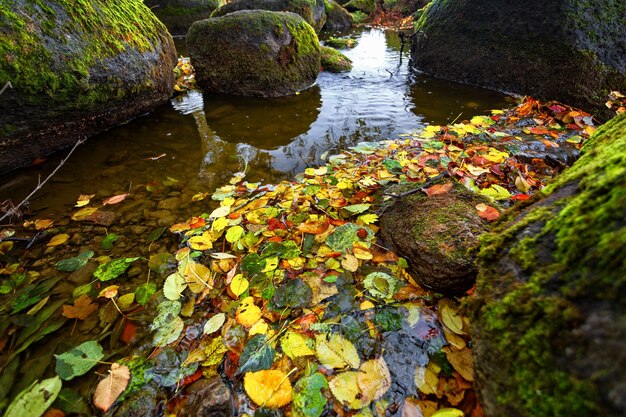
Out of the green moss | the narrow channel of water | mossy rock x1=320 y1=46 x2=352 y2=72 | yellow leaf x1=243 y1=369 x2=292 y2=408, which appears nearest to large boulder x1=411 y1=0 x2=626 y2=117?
the narrow channel of water

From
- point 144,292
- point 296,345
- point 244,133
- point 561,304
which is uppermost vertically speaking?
point 561,304

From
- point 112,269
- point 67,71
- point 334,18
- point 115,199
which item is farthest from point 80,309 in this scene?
point 334,18

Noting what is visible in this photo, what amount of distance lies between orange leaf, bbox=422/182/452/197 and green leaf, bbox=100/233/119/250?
2.57 m

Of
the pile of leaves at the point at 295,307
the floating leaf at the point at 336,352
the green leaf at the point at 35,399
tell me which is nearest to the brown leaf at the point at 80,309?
the pile of leaves at the point at 295,307

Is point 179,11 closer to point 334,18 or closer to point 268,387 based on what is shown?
point 334,18

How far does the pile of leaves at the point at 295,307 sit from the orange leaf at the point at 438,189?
0.01m

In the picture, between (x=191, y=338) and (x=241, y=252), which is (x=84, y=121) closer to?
(x=241, y=252)

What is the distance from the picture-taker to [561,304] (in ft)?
2.72

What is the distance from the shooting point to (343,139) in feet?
14.3

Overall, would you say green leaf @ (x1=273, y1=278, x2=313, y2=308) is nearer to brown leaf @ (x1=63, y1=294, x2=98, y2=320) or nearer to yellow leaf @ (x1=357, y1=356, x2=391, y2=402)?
yellow leaf @ (x1=357, y1=356, x2=391, y2=402)

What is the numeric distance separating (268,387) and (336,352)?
0.38m

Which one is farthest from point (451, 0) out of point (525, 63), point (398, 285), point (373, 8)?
point (373, 8)

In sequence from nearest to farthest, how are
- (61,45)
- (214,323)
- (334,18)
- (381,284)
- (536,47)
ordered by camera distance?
(214,323), (381,284), (61,45), (536,47), (334,18)

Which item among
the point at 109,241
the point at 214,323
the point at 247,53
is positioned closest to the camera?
the point at 214,323
